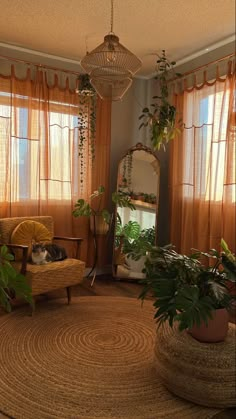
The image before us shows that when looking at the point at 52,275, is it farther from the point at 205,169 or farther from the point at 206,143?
the point at 206,143

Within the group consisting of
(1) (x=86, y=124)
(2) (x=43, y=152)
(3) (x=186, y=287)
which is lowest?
(3) (x=186, y=287)

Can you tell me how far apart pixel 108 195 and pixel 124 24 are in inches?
78.5

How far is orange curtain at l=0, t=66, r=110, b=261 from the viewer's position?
3676 mm

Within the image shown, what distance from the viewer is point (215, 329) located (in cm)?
188

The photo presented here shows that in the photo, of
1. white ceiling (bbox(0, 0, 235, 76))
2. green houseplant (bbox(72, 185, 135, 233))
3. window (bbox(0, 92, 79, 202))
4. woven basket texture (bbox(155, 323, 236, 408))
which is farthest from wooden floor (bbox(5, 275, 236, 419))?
white ceiling (bbox(0, 0, 235, 76))

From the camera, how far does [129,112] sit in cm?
→ 461

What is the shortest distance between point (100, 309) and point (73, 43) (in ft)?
8.81

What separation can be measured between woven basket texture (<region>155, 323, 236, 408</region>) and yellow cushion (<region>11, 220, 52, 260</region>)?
1.84 meters

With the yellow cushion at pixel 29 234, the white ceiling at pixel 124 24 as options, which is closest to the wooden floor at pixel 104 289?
the yellow cushion at pixel 29 234

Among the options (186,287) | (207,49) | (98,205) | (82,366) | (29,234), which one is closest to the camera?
(186,287)

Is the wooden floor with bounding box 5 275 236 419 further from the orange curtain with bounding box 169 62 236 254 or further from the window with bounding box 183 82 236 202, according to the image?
the window with bounding box 183 82 236 202

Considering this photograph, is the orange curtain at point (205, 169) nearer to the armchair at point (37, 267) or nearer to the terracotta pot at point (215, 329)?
the armchair at point (37, 267)

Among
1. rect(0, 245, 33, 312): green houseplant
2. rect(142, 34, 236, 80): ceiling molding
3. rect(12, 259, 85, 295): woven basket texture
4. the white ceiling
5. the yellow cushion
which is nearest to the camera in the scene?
rect(0, 245, 33, 312): green houseplant

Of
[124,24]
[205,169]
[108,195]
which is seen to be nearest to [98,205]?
[108,195]
